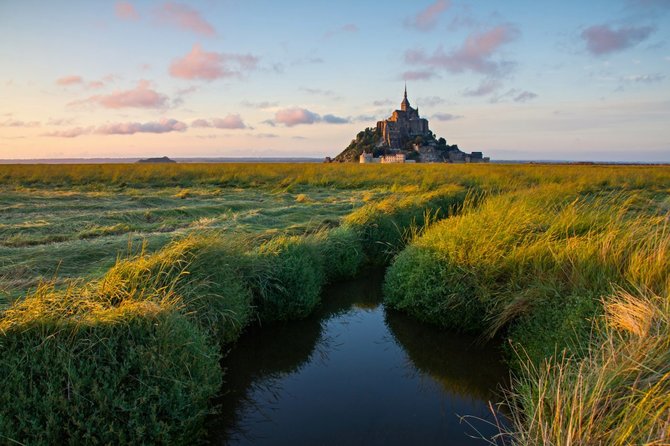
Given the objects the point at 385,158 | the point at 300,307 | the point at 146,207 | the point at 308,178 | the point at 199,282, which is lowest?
the point at 300,307

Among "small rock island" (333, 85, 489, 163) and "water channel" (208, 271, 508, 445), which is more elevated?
"small rock island" (333, 85, 489, 163)

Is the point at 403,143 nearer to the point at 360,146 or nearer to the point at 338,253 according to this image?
the point at 360,146

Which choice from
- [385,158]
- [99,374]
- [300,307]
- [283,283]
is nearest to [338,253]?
[300,307]

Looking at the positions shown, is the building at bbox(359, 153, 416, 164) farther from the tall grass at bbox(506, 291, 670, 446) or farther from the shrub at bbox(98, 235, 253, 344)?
the tall grass at bbox(506, 291, 670, 446)

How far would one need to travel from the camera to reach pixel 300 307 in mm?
6824

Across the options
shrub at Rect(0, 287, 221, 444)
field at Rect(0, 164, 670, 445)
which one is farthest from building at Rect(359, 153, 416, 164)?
shrub at Rect(0, 287, 221, 444)

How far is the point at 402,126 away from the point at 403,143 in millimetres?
6924

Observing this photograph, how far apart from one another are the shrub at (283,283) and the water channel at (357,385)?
23 centimetres

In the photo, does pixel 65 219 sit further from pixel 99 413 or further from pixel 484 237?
pixel 484 237

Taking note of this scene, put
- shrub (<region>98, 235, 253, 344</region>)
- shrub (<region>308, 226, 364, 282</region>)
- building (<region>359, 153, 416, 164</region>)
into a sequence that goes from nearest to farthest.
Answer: shrub (<region>98, 235, 253, 344</region>) → shrub (<region>308, 226, 364, 282</region>) → building (<region>359, 153, 416, 164</region>)

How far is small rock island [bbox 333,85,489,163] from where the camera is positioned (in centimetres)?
9381

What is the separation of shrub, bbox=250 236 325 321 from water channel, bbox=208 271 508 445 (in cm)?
23

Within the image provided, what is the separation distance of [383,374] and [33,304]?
3963mm

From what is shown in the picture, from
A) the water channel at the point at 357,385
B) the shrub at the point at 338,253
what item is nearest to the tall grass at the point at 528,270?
the water channel at the point at 357,385
